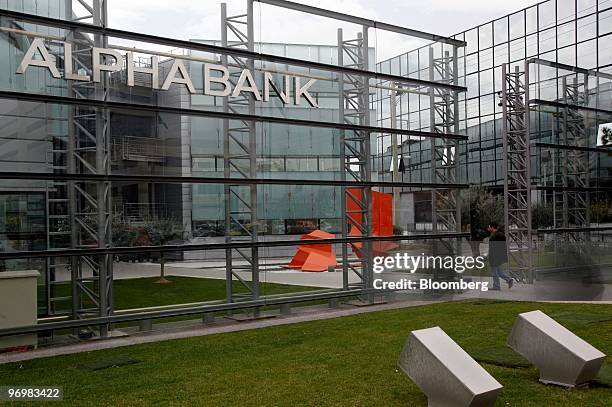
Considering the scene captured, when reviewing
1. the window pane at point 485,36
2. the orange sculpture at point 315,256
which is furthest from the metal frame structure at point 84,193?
the window pane at point 485,36

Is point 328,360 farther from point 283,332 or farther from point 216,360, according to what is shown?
point 283,332

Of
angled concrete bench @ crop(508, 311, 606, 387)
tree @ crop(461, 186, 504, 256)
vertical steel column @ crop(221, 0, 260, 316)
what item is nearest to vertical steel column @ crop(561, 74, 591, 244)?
vertical steel column @ crop(221, 0, 260, 316)

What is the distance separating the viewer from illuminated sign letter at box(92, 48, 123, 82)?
41.1ft

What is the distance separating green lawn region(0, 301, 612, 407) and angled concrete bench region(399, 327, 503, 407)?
645mm

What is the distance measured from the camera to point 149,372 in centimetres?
957

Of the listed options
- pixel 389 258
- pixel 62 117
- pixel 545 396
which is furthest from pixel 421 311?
pixel 62 117

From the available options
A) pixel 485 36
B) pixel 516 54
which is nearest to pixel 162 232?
pixel 516 54

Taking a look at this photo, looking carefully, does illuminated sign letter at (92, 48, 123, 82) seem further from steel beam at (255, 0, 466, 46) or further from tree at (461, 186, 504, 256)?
tree at (461, 186, 504, 256)

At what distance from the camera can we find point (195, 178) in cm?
1368

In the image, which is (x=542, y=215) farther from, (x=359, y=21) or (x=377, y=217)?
(x=359, y=21)

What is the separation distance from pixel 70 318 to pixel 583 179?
18.4 metres

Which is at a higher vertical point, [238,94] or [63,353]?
[238,94]

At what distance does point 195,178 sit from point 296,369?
17.8ft

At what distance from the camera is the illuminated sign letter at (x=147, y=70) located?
1296 cm
